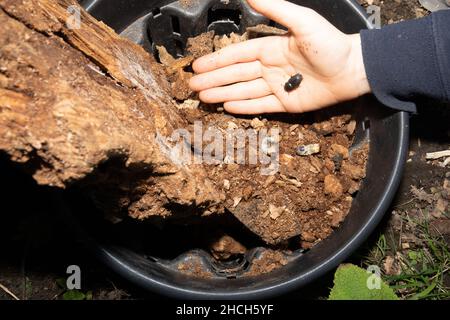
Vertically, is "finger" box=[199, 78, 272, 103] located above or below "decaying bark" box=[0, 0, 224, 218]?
above

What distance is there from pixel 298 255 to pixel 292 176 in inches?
11.6

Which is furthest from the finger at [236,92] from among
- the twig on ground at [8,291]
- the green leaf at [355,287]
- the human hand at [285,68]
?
the twig on ground at [8,291]

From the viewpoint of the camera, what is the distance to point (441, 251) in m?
1.89

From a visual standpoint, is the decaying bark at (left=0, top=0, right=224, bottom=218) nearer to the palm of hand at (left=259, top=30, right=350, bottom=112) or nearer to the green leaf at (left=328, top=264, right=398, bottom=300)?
the palm of hand at (left=259, top=30, right=350, bottom=112)

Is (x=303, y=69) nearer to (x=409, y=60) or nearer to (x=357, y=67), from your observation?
(x=357, y=67)

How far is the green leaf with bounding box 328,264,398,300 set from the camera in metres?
1.54

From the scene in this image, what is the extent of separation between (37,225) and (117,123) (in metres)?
Result: 1.15

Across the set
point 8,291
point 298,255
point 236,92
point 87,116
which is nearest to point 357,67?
point 236,92

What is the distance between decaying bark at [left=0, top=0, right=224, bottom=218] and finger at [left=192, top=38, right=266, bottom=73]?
0.30 m

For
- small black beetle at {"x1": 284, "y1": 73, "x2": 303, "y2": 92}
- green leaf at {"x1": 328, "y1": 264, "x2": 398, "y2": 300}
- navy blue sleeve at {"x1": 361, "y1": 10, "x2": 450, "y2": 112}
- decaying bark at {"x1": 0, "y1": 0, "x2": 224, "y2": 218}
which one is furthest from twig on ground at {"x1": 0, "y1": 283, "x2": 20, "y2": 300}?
navy blue sleeve at {"x1": 361, "y1": 10, "x2": 450, "y2": 112}

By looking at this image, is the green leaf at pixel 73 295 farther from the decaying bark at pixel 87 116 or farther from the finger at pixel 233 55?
the finger at pixel 233 55

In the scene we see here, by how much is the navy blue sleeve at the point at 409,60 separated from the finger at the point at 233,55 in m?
0.40

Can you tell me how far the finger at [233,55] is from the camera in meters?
1.64
